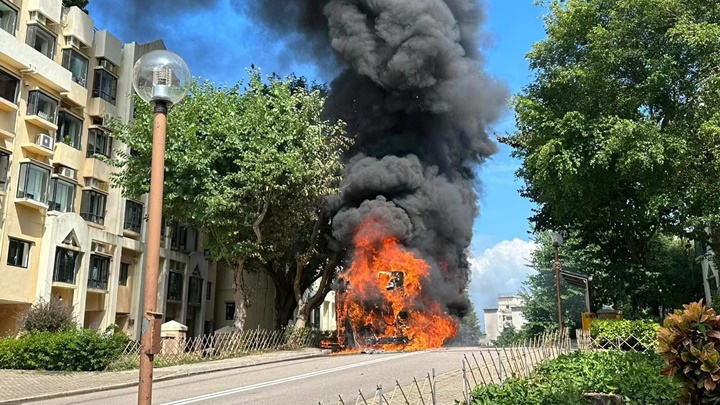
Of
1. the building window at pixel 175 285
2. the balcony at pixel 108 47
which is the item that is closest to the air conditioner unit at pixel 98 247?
the building window at pixel 175 285

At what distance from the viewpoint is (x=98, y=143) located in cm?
2902

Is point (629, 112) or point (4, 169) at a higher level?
point (629, 112)

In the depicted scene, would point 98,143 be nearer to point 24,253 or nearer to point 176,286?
point 24,253

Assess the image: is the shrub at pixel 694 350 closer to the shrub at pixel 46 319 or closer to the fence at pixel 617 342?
the fence at pixel 617 342

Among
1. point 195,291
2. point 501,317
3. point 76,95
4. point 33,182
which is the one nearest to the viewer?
point 33,182

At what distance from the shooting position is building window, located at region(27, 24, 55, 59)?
24891 mm

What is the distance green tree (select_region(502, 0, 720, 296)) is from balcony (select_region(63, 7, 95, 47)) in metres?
19.4

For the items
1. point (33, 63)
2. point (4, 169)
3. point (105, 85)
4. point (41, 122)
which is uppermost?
point (105, 85)

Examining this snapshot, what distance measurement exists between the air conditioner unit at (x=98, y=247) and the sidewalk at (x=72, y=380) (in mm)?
10605

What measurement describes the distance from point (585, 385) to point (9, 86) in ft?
77.1

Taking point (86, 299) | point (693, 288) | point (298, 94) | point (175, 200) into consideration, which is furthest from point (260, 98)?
point (693, 288)

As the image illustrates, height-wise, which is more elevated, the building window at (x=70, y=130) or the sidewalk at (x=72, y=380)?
the building window at (x=70, y=130)

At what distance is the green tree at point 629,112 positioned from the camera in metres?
17.0

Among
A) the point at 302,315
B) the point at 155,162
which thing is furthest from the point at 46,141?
the point at 155,162
